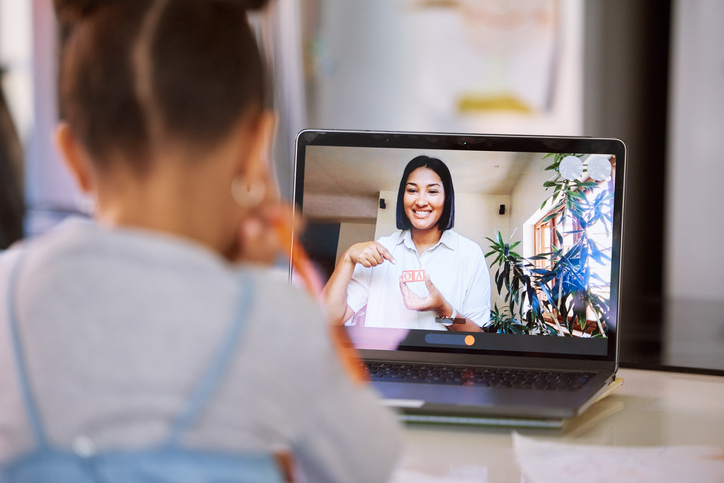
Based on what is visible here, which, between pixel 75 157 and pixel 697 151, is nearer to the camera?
pixel 75 157

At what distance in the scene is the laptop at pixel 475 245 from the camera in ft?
2.60

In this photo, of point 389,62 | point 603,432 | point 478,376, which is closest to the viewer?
point 603,432

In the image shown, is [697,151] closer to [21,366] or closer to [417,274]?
[417,274]

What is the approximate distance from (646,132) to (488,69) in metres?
0.68

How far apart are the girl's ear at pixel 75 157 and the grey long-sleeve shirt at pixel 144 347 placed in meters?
0.05

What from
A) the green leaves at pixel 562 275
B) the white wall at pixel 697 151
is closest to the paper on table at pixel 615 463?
the green leaves at pixel 562 275

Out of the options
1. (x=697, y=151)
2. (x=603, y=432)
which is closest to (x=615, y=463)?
(x=603, y=432)

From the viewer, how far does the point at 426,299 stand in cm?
83

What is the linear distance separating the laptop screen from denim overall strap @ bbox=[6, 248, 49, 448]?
1.65ft

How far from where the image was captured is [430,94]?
9.04 feet

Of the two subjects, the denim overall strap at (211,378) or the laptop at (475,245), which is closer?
the denim overall strap at (211,378)

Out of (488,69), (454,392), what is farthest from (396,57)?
(454,392)

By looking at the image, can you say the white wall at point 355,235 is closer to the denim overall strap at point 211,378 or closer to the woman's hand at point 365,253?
the woman's hand at point 365,253

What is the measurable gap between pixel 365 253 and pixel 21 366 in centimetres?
53
